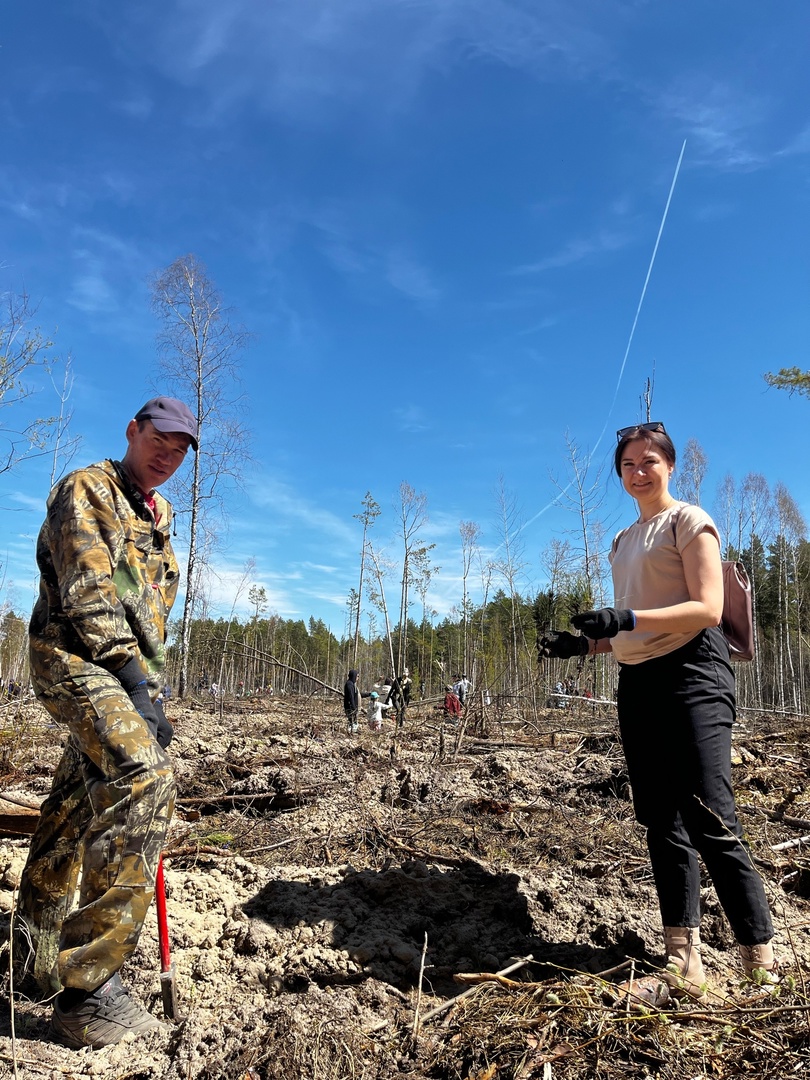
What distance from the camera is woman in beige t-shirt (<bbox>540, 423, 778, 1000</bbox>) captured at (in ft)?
6.72

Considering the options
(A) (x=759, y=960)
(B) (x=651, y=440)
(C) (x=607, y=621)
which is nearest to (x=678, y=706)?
(C) (x=607, y=621)

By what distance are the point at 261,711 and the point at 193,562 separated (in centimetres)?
487

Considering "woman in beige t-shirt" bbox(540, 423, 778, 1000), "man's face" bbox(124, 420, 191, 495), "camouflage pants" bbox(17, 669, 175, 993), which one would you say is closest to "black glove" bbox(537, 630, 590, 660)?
"woman in beige t-shirt" bbox(540, 423, 778, 1000)

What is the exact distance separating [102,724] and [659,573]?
6.29 ft

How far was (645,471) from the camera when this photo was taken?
7.89 feet

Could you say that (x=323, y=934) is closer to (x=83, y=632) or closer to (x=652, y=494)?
(x=83, y=632)

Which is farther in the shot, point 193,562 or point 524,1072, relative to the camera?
point 193,562

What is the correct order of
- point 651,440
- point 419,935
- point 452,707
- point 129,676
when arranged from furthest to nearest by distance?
point 452,707 < point 419,935 < point 651,440 < point 129,676

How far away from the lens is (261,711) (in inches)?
591

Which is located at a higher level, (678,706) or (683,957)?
(678,706)

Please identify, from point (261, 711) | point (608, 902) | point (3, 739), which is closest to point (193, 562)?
point (261, 711)

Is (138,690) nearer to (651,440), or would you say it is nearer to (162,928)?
(162,928)

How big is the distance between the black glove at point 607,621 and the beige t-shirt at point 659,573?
13 centimetres

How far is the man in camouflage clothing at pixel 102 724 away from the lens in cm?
198
